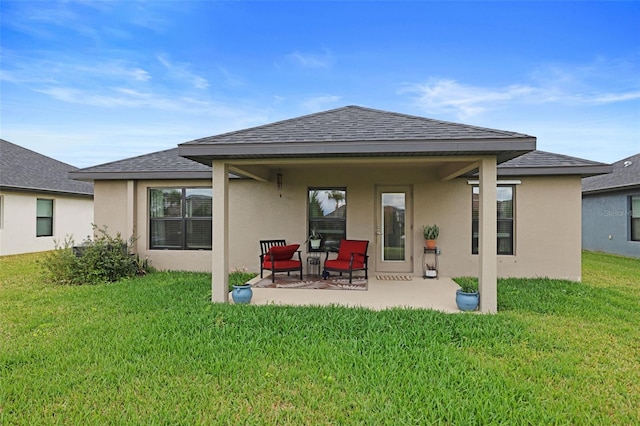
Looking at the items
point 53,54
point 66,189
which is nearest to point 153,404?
point 53,54

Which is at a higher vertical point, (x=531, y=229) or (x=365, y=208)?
(x=365, y=208)

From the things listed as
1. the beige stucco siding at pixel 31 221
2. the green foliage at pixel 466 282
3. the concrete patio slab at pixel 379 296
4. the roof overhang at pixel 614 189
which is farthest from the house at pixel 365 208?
the roof overhang at pixel 614 189

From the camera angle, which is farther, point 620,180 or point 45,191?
point 45,191

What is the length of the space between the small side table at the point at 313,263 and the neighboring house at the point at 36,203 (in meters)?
10.4

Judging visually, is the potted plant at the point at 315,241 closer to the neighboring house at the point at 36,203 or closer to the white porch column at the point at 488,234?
the white porch column at the point at 488,234

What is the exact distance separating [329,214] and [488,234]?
4.25 m

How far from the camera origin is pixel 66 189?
593 inches

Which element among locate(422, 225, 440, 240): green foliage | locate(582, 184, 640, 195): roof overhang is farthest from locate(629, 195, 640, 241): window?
locate(422, 225, 440, 240): green foliage

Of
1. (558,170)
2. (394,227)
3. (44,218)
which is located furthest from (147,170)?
(558,170)

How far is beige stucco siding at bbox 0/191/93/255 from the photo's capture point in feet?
41.6

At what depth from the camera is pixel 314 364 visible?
3.66 meters

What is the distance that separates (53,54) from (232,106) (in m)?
7.58

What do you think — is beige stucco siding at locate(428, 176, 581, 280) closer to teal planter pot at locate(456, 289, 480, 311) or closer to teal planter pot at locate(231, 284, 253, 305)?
teal planter pot at locate(456, 289, 480, 311)

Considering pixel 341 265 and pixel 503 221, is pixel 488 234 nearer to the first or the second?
pixel 341 265
